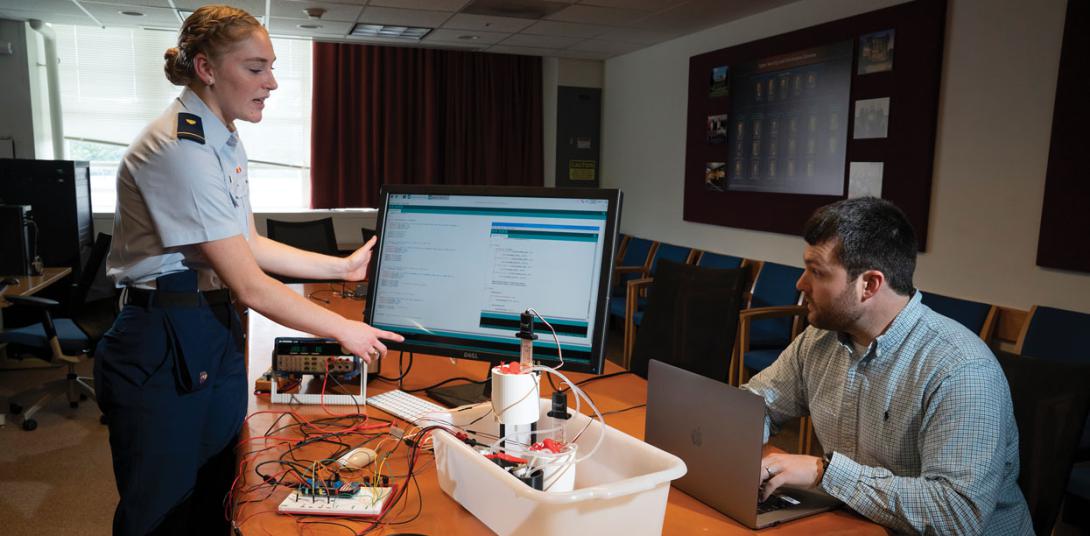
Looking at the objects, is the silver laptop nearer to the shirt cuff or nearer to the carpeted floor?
the shirt cuff

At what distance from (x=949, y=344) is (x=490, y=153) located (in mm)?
5904

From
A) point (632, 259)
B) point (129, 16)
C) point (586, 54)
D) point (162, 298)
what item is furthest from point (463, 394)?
point (586, 54)

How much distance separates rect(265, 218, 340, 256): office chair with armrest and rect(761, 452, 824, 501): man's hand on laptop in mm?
3702

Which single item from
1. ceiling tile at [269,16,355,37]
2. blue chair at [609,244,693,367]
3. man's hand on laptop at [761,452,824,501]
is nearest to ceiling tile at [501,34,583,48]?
ceiling tile at [269,16,355,37]

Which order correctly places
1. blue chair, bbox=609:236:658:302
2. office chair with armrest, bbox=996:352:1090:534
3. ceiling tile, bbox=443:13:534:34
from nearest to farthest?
office chair with armrest, bbox=996:352:1090:534 < ceiling tile, bbox=443:13:534:34 < blue chair, bbox=609:236:658:302

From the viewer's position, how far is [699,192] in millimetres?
5438

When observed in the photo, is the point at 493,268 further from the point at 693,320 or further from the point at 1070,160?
the point at 1070,160

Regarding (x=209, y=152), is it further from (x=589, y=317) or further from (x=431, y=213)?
(x=589, y=317)

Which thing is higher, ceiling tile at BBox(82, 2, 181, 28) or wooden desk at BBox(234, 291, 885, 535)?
ceiling tile at BBox(82, 2, 181, 28)

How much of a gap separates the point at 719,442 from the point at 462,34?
527 centimetres

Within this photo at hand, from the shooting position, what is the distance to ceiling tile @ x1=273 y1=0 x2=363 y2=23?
4836mm

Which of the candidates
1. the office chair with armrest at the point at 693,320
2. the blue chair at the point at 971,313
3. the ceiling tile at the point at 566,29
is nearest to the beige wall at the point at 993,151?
the blue chair at the point at 971,313

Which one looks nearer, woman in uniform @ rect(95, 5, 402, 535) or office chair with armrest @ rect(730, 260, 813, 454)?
woman in uniform @ rect(95, 5, 402, 535)

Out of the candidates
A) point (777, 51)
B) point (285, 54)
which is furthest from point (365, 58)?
point (777, 51)
